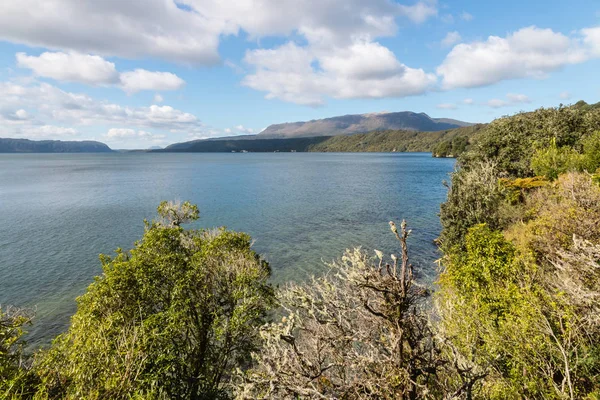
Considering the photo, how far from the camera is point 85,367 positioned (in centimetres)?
1226

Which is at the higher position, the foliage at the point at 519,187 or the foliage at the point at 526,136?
the foliage at the point at 526,136

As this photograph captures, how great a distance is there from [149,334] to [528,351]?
57.2ft

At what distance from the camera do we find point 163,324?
16.2 m

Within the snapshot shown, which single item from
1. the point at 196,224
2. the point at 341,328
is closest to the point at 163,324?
the point at 341,328

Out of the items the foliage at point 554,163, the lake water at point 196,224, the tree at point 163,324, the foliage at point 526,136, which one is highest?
the foliage at point 526,136

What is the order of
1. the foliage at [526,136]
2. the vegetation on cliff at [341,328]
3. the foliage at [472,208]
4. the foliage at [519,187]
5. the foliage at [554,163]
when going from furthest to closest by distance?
the foliage at [526,136] → the foliage at [554,163] → the foliage at [519,187] → the foliage at [472,208] → the vegetation on cliff at [341,328]

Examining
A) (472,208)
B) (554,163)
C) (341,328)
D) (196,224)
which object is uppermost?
(554,163)

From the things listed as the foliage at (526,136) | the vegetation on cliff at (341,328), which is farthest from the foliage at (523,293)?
the foliage at (526,136)

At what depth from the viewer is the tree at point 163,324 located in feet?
40.9

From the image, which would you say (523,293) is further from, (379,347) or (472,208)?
(472,208)

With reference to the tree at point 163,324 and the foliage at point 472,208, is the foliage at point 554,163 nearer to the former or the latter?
the foliage at point 472,208

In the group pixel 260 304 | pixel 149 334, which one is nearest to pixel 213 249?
pixel 260 304

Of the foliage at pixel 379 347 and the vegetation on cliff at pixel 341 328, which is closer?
the foliage at pixel 379 347

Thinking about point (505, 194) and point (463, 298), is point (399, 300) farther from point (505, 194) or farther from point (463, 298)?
point (505, 194)
